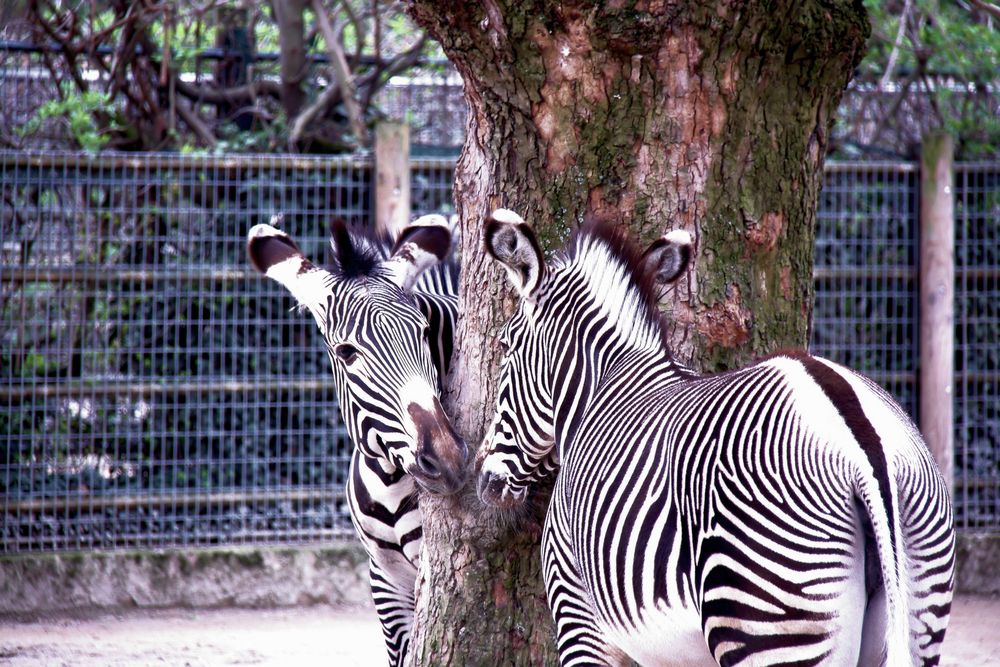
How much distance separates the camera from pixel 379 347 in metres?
3.86

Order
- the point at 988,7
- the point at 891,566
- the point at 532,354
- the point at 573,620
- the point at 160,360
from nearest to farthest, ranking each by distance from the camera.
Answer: the point at 891,566 → the point at 573,620 → the point at 532,354 → the point at 988,7 → the point at 160,360

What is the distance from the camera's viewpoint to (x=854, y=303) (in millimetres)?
7805

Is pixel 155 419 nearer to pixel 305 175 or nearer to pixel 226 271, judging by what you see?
pixel 226 271

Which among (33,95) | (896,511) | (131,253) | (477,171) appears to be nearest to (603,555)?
(896,511)

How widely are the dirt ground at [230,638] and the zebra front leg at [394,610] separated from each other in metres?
1.93

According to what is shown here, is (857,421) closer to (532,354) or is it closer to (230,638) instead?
(532,354)

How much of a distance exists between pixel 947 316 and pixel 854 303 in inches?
24.5

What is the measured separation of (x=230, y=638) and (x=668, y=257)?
4.58 metres

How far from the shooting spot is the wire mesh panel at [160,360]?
281 inches

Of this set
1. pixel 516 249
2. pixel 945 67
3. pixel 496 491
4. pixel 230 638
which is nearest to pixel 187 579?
pixel 230 638

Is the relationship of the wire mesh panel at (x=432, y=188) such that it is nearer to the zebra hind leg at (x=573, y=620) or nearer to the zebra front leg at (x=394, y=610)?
the zebra front leg at (x=394, y=610)

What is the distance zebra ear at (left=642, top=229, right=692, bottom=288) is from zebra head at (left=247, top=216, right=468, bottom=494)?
0.95 meters

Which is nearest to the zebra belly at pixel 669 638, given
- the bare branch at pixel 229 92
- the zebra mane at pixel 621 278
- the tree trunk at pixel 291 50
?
the zebra mane at pixel 621 278

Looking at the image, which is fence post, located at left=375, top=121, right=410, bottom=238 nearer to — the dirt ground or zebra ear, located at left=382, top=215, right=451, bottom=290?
the dirt ground
